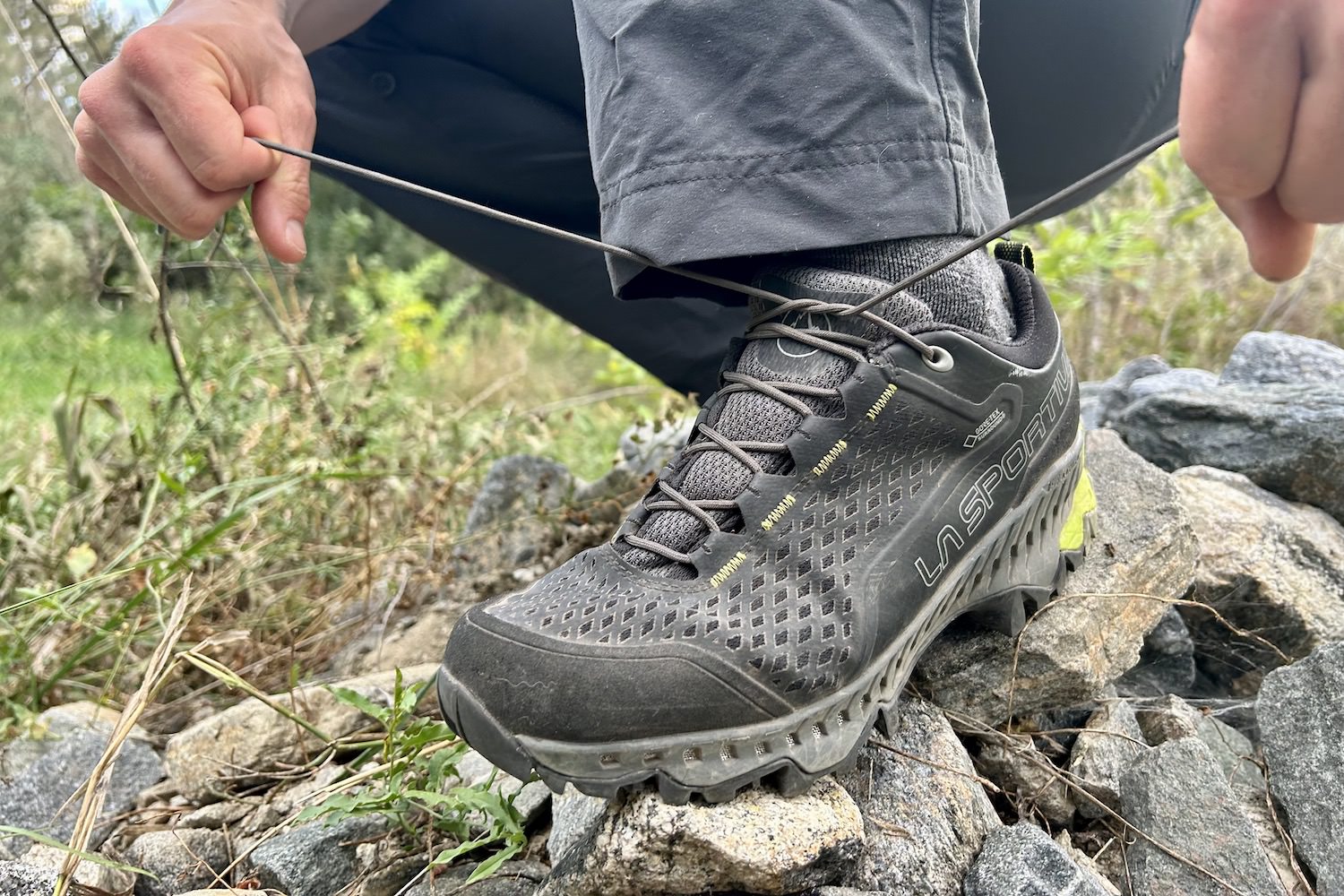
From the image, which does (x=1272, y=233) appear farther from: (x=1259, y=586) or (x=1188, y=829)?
(x=1259, y=586)

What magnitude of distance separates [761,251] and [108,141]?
2.61 feet

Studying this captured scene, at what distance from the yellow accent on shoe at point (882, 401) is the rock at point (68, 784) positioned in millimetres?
1128

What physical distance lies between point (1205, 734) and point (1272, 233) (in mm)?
930

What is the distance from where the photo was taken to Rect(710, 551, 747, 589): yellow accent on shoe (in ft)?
3.23

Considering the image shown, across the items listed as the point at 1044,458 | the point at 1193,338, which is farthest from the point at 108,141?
the point at 1193,338

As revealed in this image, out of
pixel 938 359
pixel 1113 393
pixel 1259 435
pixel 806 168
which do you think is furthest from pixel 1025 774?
pixel 1113 393

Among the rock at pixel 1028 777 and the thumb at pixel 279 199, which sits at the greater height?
the thumb at pixel 279 199

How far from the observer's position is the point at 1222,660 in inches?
57.3

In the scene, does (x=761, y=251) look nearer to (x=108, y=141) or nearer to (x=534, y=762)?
(x=534, y=762)

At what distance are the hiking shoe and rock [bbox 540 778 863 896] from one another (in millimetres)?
26

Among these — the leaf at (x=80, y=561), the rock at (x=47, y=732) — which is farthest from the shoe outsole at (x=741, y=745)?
the leaf at (x=80, y=561)

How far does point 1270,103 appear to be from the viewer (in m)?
0.50

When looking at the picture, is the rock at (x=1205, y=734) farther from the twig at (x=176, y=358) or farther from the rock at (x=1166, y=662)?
the twig at (x=176, y=358)

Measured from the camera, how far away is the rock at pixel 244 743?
4.26 feet
